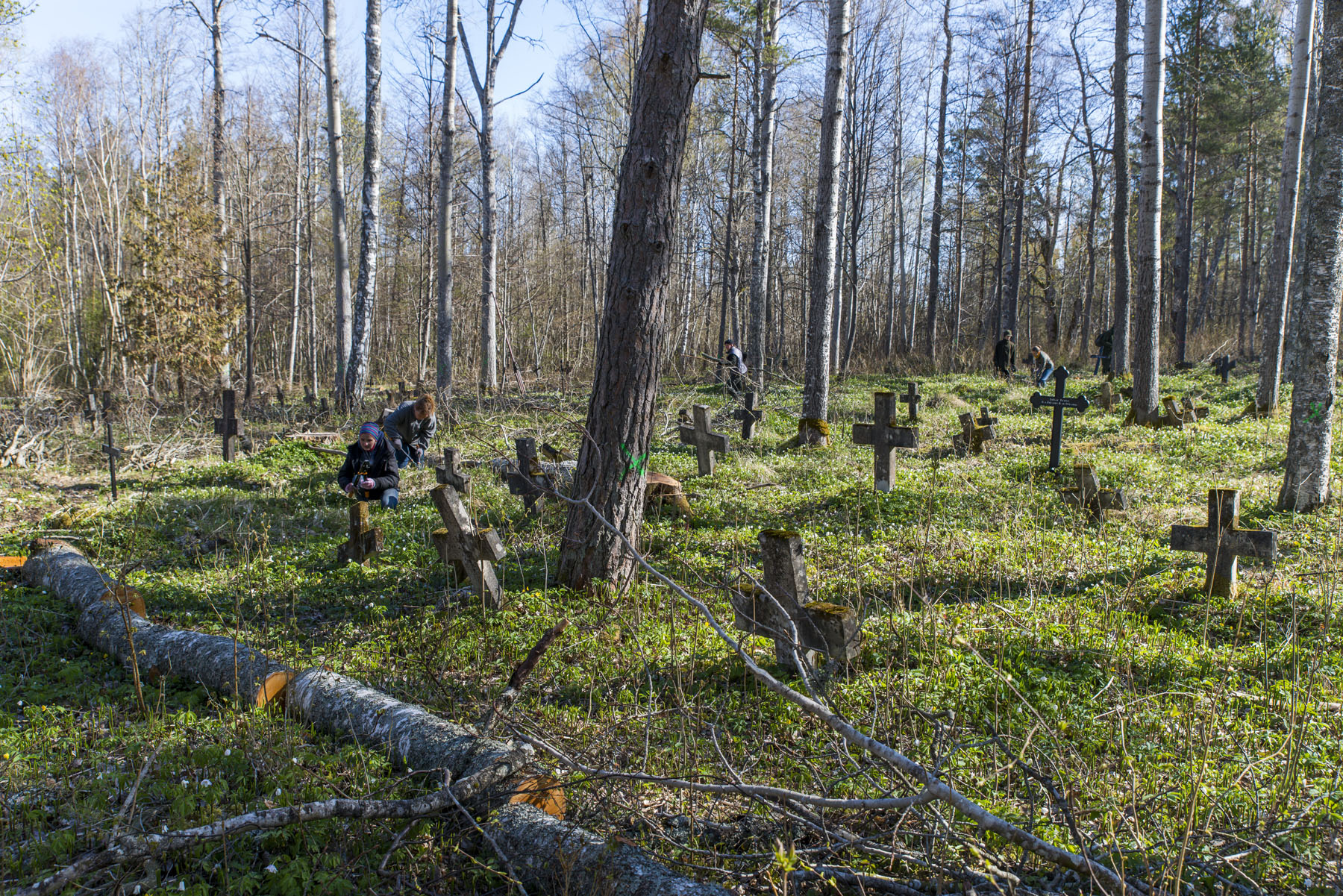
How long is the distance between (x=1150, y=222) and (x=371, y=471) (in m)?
12.7

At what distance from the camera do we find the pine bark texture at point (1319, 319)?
6312mm

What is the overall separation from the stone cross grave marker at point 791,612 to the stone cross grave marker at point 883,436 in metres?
3.76

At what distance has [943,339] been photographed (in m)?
34.2

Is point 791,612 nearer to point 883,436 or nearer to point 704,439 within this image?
point 883,436

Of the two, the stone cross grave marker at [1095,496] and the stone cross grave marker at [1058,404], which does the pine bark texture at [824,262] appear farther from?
the stone cross grave marker at [1095,496]

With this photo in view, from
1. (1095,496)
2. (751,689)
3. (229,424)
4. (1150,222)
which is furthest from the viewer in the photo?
(1150,222)

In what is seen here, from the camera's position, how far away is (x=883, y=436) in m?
7.63

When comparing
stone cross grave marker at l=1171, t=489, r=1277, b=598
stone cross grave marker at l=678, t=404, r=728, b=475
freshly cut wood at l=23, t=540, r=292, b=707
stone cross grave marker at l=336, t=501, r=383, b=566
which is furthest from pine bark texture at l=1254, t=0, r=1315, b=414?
freshly cut wood at l=23, t=540, r=292, b=707

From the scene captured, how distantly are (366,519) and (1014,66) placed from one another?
2583cm

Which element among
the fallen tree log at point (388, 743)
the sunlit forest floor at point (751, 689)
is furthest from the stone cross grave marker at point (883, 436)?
the fallen tree log at point (388, 743)

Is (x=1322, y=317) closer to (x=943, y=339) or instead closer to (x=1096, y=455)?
(x=1096, y=455)

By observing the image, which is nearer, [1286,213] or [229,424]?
[229,424]

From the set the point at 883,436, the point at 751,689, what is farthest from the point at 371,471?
the point at 751,689

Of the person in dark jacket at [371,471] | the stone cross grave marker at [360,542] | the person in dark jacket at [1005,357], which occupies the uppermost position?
the person in dark jacket at [1005,357]
